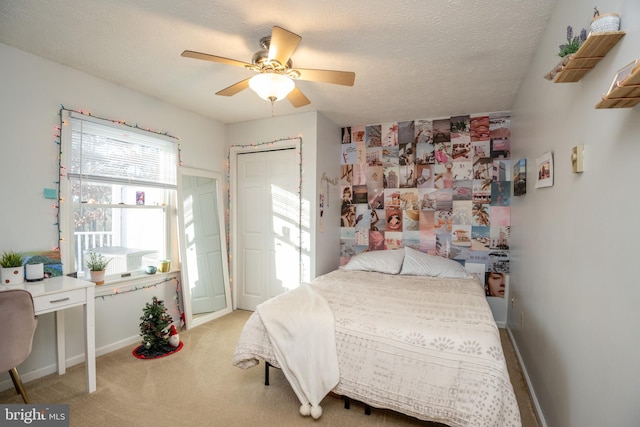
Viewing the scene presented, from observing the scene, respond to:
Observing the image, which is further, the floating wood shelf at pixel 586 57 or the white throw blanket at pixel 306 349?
the white throw blanket at pixel 306 349

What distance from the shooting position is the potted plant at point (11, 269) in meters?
2.06

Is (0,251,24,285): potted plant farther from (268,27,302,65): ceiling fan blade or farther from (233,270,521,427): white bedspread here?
(268,27,302,65): ceiling fan blade

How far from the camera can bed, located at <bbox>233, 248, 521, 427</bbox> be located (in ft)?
5.18

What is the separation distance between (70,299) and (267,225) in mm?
2184

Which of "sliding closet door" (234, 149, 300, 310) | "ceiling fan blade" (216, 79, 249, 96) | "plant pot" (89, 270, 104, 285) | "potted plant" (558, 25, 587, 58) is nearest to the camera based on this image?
"potted plant" (558, 25, 587, 58)

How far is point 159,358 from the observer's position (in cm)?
271

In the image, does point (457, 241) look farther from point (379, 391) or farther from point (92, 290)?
point (92, 290)

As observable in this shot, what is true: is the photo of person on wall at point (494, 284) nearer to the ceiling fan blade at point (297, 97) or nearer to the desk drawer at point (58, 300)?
the ceiling fan blade at point (297, 97)

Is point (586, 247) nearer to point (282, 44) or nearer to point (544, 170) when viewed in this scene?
point (544, 170)

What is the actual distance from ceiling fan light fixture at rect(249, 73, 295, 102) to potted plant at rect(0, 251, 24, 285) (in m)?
2.10

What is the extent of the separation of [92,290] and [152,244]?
3.98 feet

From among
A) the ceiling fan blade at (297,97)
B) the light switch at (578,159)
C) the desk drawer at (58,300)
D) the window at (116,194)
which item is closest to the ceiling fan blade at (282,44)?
the ceiling fan blade at (297,97)

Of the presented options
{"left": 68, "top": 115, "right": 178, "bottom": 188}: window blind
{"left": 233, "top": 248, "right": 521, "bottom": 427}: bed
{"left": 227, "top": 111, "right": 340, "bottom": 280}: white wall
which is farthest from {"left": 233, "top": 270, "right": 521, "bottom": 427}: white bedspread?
{"left": 68, "top": 115, "right": 178, "bottom": 188}: window blind

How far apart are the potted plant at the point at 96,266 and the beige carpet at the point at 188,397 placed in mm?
721
